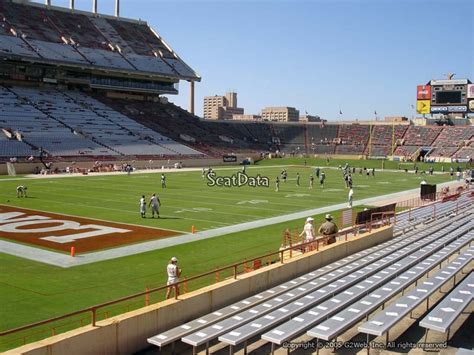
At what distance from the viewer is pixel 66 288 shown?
13.7 m

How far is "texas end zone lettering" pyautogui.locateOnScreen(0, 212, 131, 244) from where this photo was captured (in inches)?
808

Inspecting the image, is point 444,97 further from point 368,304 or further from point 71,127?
point 368,304

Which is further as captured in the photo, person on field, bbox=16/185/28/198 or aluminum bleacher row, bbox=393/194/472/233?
person on field, bbox=16/185/28/198

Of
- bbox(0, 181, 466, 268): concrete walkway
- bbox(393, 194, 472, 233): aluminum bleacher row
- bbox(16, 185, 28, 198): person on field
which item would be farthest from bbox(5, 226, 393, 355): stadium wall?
bbox(16, 185, 28, 198): person on field

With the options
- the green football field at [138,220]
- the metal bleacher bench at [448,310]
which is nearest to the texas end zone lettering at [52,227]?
the green football field at [138,220]

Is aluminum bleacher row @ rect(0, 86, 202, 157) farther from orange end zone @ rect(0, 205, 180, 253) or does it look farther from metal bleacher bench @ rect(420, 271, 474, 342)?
metal bleacher bench @ rect(420, 271, 474, 342)

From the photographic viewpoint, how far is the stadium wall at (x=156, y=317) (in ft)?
27.5

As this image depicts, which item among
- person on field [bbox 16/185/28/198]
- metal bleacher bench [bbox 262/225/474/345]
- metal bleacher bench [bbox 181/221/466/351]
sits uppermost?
person on field [bbox 16/185/28/198]

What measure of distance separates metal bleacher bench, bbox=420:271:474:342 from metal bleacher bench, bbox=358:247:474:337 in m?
0.41

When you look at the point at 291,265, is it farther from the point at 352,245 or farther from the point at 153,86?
the point at 153,86

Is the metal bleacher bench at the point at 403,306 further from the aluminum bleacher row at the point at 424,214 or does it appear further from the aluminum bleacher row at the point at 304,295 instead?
the aluminum bleacher row at the point at 424,214

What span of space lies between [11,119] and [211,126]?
3943cm

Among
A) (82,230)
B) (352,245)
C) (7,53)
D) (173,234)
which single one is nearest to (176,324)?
(352,245)

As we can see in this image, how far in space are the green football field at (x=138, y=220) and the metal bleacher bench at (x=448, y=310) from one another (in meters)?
5.94
